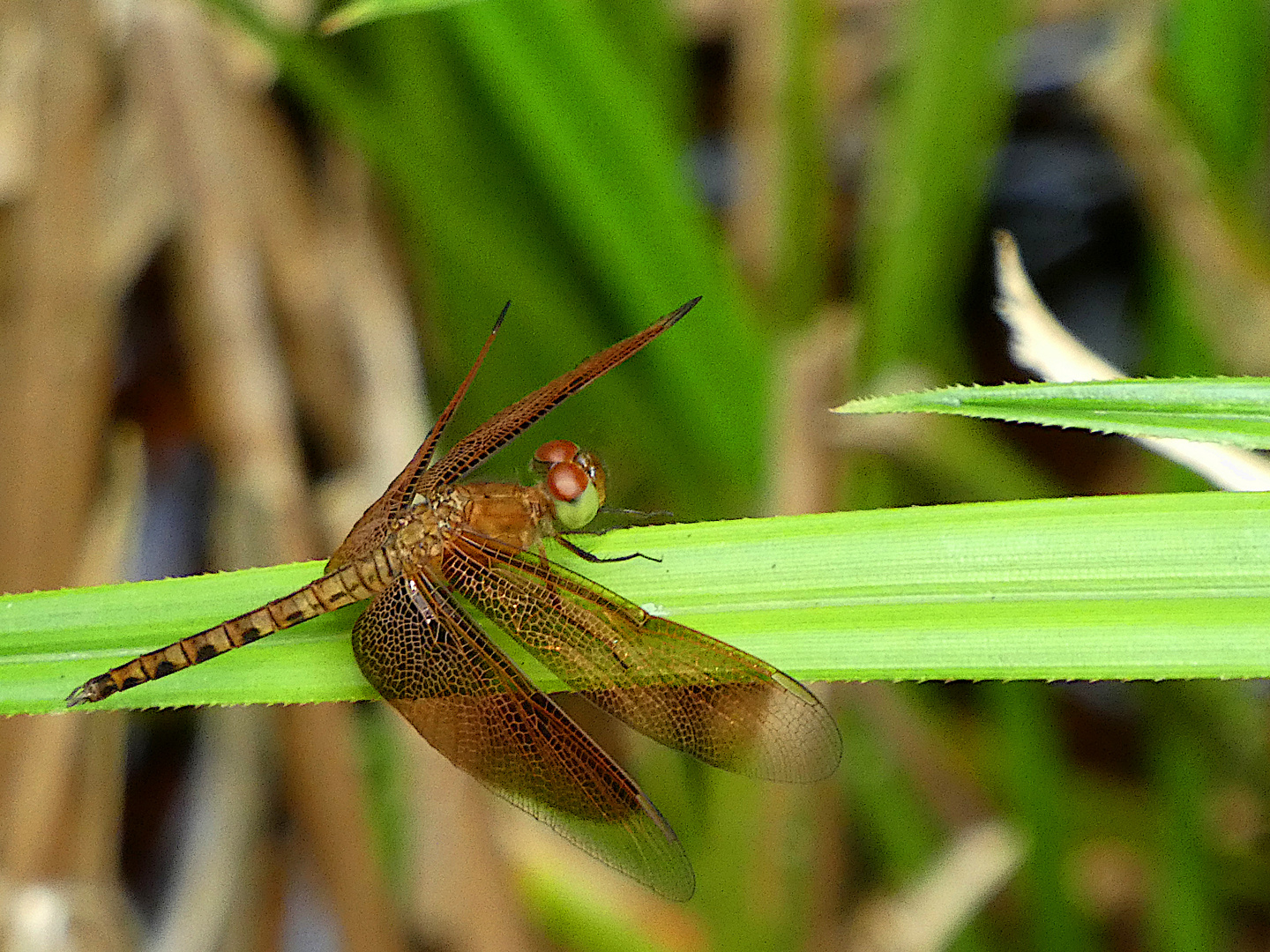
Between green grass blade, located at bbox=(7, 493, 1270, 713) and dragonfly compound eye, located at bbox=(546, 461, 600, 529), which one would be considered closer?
green grass blade, located at bbox=(7, 493, 1270, 713)

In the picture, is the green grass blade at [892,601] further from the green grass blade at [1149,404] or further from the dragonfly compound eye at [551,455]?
the dragonfly compound eye at [551,455]

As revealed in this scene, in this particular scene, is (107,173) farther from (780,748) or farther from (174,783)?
(780,748)

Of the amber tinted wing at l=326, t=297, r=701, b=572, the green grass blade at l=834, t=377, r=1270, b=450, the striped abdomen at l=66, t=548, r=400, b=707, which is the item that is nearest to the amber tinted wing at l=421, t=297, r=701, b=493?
the amber tinted wing at l=326, t=297, r=701, b=572

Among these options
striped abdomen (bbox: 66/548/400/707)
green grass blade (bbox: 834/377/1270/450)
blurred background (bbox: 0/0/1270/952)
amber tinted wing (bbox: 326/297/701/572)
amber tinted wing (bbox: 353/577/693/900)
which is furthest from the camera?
blurred background (bbox: 0/0/1270/952)

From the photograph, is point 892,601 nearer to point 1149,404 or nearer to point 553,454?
point 1149,404

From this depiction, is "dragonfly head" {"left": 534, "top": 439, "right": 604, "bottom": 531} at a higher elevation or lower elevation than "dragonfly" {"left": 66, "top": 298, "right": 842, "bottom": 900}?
higher

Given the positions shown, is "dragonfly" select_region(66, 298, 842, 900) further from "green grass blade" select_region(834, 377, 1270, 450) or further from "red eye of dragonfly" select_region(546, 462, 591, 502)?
"green grass blade" select_region(834, 377, 1270, 450)

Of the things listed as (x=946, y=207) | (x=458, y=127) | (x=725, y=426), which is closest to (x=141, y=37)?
(x=458, y=127)
